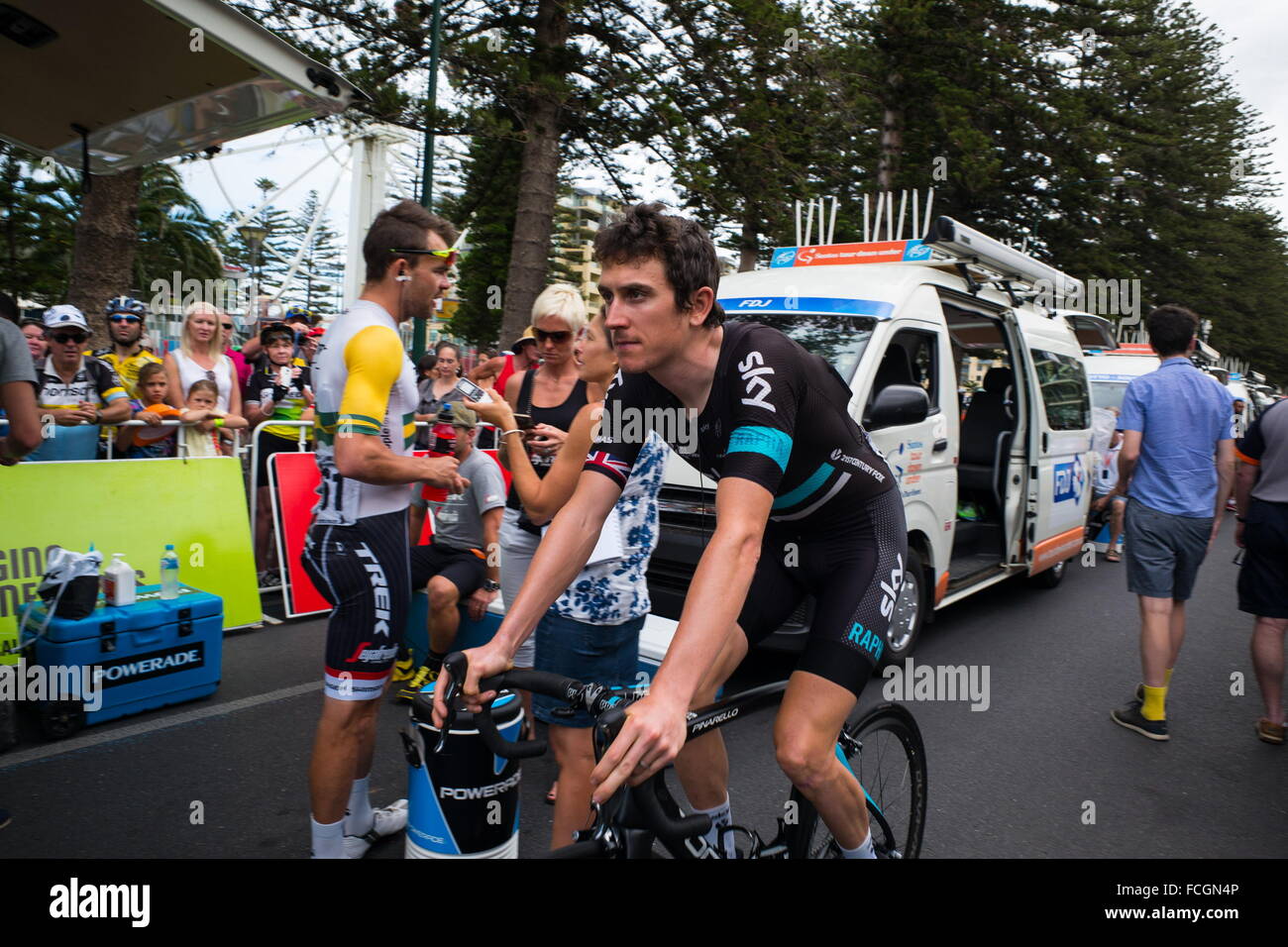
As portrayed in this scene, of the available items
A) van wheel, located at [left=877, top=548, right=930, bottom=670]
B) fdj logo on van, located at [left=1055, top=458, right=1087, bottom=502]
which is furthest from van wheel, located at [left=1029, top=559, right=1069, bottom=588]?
van wheel, located at [left=877, top=548, right=930, bottom=670]

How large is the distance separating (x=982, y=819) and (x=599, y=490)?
2.57m

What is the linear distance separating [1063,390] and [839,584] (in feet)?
21.6

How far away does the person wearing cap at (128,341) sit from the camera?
638 cm

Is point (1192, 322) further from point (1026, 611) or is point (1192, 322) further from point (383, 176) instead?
point (383, 176)

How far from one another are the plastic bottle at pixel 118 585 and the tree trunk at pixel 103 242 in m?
5.18

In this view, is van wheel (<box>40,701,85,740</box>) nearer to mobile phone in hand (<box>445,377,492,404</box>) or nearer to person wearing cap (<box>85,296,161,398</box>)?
mobile phone in hand (<box>445,377,492,404</box>)

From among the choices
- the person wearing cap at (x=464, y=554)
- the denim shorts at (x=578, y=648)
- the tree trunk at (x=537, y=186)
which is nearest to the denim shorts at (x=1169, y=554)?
the denim shorts at (x=578, y=648)

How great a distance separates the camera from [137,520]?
520 centimetres

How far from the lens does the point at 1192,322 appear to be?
4832 millimetres

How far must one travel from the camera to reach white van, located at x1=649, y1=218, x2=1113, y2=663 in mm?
5039

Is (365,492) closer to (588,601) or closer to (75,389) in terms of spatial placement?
(588,601)

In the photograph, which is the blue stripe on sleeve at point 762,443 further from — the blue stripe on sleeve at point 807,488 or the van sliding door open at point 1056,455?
the van sliding door open at point 1056,455

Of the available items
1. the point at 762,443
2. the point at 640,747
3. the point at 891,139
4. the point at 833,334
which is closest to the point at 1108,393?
the point at 891,139
